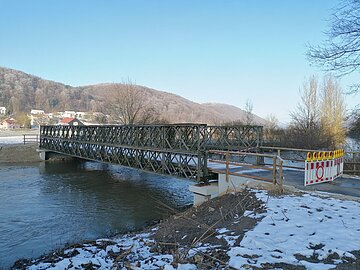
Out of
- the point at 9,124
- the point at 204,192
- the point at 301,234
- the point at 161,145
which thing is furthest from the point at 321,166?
the point at 9,124

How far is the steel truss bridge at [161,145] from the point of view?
13051 millimetres

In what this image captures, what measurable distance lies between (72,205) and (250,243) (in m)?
10.1

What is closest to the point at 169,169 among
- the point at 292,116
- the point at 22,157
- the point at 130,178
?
the point at 130,178

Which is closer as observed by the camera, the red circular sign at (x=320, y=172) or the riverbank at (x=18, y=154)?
the red circular sign at (x=320, y=172)

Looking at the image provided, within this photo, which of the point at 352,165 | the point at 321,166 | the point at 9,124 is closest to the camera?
the point at 321,166

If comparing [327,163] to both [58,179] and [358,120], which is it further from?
[58,179]

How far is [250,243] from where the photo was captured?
533cm

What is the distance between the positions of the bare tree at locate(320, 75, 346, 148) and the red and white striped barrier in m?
21.6

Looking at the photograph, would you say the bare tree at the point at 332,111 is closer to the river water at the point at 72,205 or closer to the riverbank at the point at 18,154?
the river water at the point at 72,205

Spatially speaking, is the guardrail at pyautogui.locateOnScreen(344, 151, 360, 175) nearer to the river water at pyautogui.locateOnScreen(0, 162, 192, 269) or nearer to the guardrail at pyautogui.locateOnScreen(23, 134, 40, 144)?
the river water at pyautogui.locateOnScreen(0, 162, 192, 269)

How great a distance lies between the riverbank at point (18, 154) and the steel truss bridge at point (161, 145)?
492 cm

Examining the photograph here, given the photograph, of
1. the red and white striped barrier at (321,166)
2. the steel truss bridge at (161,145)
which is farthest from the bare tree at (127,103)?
the red and white striped barrier at (321,166)

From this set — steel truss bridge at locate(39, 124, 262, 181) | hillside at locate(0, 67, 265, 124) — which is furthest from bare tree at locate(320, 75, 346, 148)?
hillside at locate(0, 67, 265, 124)

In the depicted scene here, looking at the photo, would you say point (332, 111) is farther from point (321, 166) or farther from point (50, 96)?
point (50, 96)
